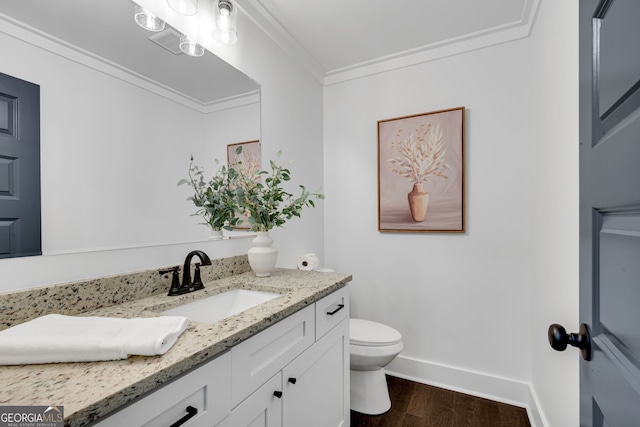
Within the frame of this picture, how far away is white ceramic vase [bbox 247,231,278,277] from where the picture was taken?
1522 mm

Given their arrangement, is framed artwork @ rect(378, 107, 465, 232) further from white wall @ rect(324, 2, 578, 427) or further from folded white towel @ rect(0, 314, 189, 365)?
folded white towel @ rect(0, 314, 189, 365)

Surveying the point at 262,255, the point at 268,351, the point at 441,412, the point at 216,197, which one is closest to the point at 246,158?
the point at 216,197

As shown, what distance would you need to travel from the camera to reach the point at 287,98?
2.11 m

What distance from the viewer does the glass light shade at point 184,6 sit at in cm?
127

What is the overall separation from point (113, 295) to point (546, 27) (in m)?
2.34

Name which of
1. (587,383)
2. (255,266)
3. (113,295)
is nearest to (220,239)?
(255,266)

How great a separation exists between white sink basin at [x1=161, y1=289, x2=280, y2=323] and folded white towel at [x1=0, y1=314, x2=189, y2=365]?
1.29 feet

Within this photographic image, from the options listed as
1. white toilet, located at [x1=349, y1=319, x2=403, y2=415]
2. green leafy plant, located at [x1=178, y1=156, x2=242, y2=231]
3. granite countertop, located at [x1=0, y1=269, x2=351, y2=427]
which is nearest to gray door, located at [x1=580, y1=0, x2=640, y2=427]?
granite countertop, located at [x1=0, y1=269, x2=351, y2=427]

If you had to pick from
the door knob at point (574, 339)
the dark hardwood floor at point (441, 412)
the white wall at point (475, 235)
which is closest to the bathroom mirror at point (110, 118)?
the white wall at point (475, 235)

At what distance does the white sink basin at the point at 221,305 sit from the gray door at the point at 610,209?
1085 mm

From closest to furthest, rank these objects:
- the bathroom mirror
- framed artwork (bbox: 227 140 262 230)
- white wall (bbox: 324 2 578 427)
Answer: the bathroom mirror, framed artwork (bbox: 227 140 262 230), white wall (bbox: 324 2 578 427)

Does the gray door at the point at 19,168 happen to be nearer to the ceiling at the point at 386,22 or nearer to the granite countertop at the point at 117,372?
the granite countertop at the point at 117,372

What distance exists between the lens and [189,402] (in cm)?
71

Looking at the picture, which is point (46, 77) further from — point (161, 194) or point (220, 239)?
point (220, 239)
